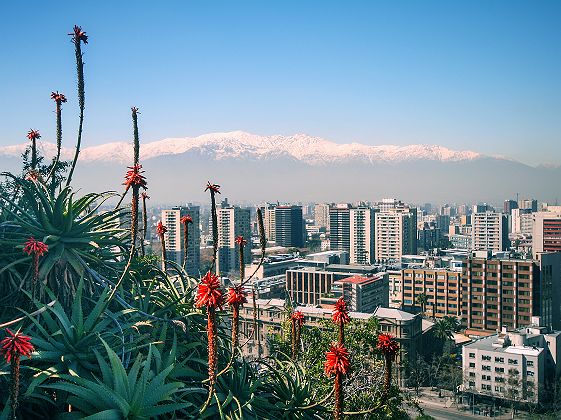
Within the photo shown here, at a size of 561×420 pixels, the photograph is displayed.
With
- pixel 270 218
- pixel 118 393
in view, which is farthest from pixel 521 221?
pixel 118 393

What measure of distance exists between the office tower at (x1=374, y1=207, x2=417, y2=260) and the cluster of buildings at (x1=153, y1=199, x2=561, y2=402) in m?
0.20

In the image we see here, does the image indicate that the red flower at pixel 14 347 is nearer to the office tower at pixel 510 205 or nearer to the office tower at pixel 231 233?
the office tower at pixel 231 233

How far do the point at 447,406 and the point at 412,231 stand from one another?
6843 cm

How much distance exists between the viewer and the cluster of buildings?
39594mm

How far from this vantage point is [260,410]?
8500 mm

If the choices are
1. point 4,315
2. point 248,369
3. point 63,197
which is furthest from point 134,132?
point 248,369

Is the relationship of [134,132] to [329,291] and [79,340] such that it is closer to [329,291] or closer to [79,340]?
[79,340]

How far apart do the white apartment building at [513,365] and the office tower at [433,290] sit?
67.7 feet

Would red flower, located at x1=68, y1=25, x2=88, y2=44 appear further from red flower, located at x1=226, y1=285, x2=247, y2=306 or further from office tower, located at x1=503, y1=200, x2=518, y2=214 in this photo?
office tower, located at x1=503, y1=200, x2=518, y2=214

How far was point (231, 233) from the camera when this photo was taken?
4247 inches

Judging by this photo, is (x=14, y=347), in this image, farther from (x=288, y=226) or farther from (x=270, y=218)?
(x=270, y=218)

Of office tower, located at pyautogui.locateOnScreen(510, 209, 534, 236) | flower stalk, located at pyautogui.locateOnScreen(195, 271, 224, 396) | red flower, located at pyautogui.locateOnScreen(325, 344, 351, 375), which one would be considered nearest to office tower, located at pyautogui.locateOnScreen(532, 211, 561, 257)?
office tower, located at pyautogui.locateOnScreen(510, 209, 534, 236)

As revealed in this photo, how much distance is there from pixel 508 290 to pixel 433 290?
11477 millimetres

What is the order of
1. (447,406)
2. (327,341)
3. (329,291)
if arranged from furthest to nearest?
1. (329,291)
2. (447,406)
3. (327,341)
